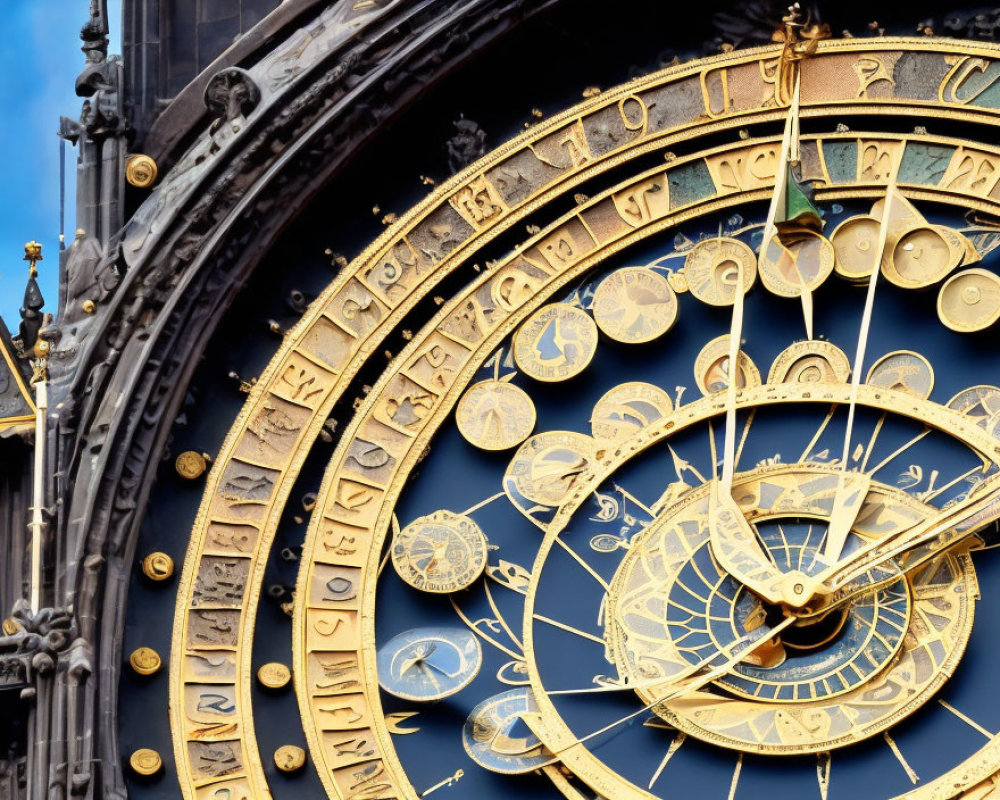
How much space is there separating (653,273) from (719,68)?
0.90 m

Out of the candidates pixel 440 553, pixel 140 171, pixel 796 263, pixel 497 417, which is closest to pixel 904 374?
pixel 796 263

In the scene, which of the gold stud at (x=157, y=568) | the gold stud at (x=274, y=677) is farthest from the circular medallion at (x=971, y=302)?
the gold stud at (x=157, y=568)

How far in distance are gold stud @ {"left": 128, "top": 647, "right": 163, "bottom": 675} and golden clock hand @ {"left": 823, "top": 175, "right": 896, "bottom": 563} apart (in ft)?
8.75

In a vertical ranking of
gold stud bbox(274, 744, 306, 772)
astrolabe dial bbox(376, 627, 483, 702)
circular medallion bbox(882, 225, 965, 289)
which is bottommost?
gold stud bbox(274, 744, 306, 772)

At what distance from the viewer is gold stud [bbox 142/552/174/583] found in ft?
39.4

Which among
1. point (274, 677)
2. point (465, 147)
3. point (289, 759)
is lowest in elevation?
point (289, 759)

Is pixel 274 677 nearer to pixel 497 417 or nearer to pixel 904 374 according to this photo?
pixel 497 417

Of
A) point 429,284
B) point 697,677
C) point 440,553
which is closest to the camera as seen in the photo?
point 697,677

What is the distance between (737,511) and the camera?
460 inches

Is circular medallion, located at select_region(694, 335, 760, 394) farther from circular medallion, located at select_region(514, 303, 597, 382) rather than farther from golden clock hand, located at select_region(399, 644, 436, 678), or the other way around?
golden clock hand, located at select_region(399, 644, 436, 678)

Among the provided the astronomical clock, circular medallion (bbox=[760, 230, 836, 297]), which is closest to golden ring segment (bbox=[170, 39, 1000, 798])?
the astronomical clock

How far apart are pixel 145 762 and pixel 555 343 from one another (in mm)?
2358

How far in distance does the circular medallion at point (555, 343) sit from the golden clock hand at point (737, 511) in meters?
0.60

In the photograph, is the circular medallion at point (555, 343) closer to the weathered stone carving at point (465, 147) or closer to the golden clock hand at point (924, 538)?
the weathered stone carving at point (465, 147)
